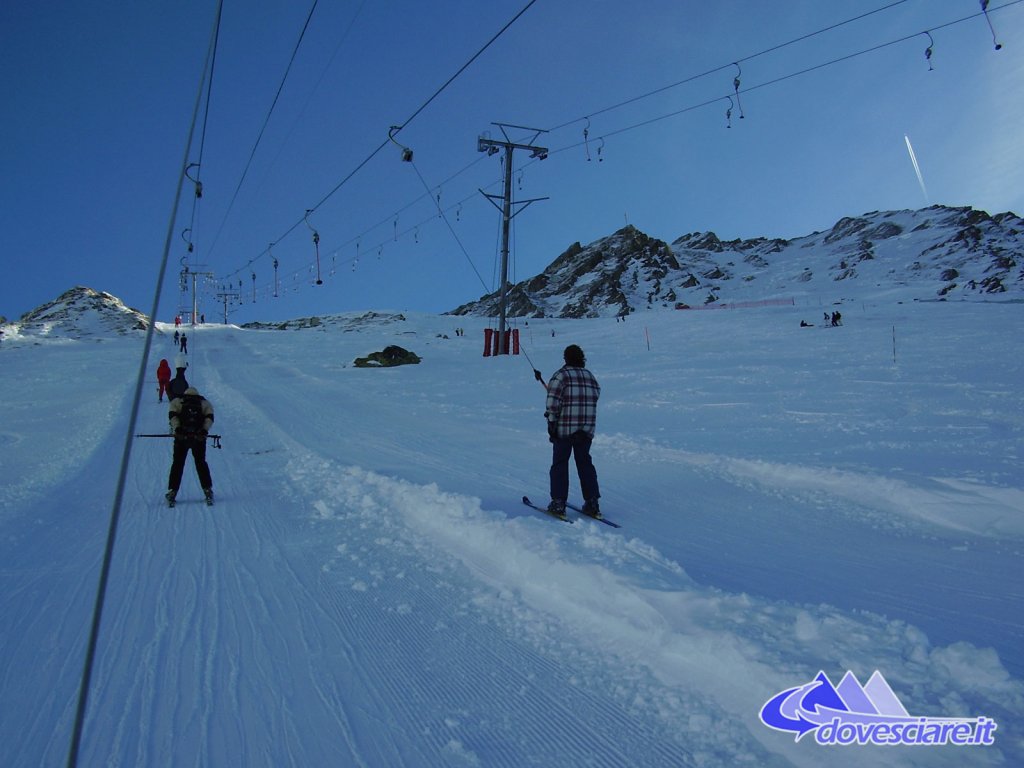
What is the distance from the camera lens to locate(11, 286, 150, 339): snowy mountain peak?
66.6 m

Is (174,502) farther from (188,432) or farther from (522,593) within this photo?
(522,593)

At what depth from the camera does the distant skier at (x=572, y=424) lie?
6.29 meters

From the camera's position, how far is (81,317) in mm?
78500

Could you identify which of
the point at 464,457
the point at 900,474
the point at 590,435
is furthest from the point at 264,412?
the point at 900,474

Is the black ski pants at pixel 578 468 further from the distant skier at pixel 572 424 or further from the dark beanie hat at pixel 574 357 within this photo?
the dark beanie hat at pixel 574 357

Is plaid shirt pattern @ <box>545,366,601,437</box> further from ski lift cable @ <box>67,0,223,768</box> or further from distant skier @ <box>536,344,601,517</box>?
ski lift cable @ <box>67,0,223,768</box>

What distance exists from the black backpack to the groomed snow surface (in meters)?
1.08

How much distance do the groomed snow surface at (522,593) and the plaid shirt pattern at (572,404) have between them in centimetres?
105

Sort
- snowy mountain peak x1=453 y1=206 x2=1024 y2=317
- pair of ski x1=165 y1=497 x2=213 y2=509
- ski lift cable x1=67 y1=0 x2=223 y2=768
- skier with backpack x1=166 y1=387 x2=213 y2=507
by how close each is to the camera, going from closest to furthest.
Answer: ski lift cable x1=67 y1=0 x2=223 y2=768, skier with backpack x1=166 y1=387 x2=213 y2=507, pair of ski x1=165 y1=497 x2=213 y2=509, snowy mountain peak x1=453 y1=206 x2=1024 y2=317

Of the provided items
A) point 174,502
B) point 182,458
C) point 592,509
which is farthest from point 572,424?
point 174,502

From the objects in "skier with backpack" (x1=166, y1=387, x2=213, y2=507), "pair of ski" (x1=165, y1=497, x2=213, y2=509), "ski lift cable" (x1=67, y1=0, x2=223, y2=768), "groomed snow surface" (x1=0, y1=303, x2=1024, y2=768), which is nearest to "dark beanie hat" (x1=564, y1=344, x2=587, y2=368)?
"groomed snow surface" (x1=0, y1=303, x2=1024, y2=768)

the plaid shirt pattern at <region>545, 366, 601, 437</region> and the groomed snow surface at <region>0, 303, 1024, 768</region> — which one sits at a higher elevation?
the plaid shirt pattern at <region>545, 366, 601, 437</region>

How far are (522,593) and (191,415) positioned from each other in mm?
5338

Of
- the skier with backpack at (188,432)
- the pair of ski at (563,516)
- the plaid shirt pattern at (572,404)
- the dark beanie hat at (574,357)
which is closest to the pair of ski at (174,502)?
the skier with backpack at (188,432)
